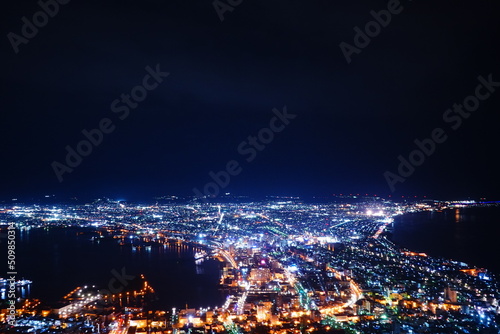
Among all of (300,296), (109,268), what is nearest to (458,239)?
(300,296)

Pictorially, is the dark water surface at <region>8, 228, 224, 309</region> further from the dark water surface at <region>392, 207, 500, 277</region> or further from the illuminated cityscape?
the dark water surface at <region>392, 207, 500, 277</region>

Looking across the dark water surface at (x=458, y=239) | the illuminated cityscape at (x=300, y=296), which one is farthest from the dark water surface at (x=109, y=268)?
the dark water surface at (x=458, y=239)

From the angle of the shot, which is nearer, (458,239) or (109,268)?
(109,268)

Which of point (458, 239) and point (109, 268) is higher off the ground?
point (109, 268)

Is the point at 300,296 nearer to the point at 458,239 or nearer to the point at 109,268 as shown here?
the point at 109,268

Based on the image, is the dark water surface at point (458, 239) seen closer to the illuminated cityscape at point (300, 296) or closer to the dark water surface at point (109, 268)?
the illuminated cityscape at point (300, 296)

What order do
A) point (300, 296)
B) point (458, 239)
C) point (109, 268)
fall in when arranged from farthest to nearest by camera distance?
point (458, 239)
point (109, 268)
point (300, 296)
